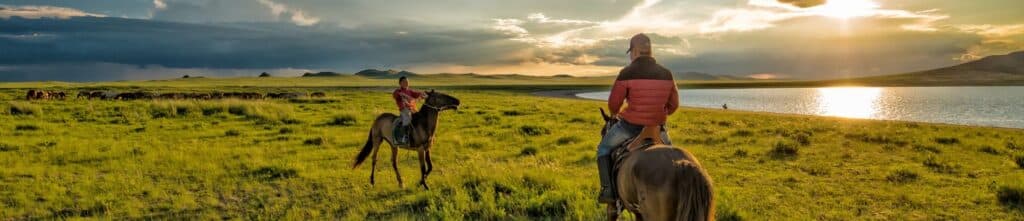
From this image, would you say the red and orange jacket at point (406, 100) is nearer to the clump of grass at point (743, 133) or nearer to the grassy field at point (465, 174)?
the grassy field at point (465, 174)

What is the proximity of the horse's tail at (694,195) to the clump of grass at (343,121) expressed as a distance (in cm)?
2083

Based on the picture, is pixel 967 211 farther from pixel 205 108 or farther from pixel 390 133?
pixel 205 108

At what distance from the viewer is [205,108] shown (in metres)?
29.0

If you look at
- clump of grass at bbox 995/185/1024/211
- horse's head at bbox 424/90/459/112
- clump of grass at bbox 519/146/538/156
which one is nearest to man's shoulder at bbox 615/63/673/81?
horse's head at bbox 424/90/459/112

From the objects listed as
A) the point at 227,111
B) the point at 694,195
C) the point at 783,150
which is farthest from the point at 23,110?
the point at 694,195

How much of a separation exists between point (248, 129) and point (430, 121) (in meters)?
14.5

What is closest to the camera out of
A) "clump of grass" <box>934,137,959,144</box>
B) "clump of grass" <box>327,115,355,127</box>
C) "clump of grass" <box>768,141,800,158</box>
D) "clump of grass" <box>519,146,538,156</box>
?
"clump of grass" <box>768,141,800,158</box>

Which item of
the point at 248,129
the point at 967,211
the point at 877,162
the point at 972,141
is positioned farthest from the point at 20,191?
the point at 972,141

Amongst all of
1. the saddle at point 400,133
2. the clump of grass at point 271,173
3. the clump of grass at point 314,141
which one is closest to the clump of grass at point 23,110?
the clump of grass at point 314,141

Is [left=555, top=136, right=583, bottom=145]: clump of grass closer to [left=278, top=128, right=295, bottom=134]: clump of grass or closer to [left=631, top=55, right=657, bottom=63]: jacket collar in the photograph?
[left=278, top=128, right=295, bottom=134]: clump of grass

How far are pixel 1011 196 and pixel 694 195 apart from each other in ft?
27.7

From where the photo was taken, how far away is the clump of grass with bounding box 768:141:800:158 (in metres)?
14.9

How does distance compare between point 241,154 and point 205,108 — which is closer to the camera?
point 241,154

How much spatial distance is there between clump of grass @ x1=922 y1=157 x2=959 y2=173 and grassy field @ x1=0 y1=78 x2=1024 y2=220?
0.04 meters
